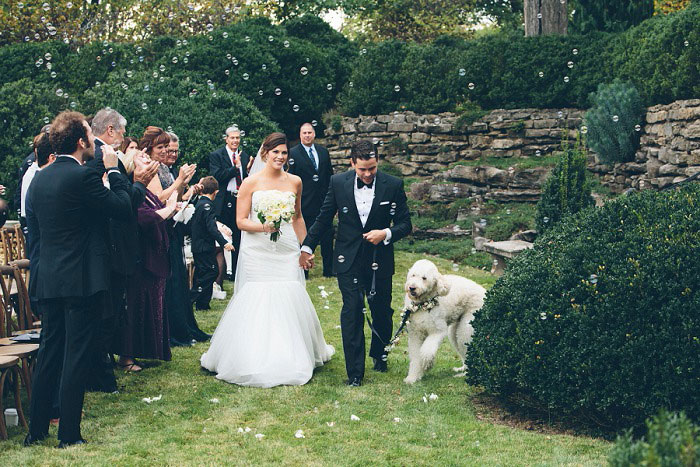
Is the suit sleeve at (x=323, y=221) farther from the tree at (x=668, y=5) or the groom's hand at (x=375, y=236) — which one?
the tree at (x=668, y=5)

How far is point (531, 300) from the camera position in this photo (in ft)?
17.9

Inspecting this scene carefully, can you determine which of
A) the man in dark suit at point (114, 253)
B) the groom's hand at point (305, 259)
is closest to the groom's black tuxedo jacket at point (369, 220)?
the groom's hand at point (305, 259)

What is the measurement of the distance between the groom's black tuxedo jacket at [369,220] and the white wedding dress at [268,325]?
24.3 inches

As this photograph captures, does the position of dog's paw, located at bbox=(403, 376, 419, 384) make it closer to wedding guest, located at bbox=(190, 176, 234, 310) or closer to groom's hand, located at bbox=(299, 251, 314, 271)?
groom's hand, located at bbox=(299, 251, 314, 271)

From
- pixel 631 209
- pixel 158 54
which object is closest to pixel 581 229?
pixel 631 209

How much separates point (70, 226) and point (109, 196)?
293 mm

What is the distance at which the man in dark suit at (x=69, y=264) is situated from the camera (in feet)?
16.1

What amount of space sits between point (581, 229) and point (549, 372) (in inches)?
43.6

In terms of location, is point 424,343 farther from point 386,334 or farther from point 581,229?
point 581,229

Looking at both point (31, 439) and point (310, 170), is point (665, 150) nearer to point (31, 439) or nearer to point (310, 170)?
point (310, 170)

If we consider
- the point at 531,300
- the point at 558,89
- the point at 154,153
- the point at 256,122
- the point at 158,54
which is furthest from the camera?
the point at 158,54

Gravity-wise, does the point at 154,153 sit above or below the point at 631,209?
above

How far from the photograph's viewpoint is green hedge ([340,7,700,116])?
1300 cm

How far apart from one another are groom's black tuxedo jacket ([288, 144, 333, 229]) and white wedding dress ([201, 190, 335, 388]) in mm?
4067
